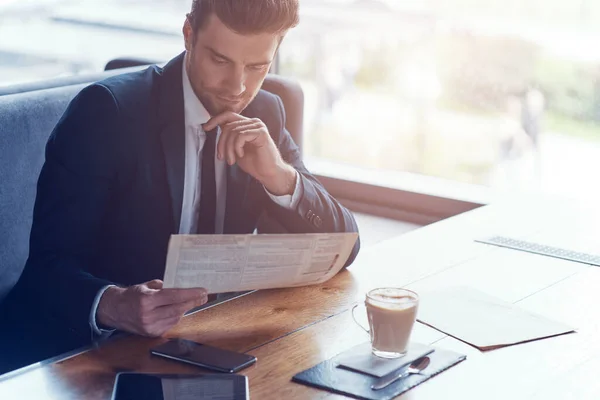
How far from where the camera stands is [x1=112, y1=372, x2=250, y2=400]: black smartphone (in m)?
1.04

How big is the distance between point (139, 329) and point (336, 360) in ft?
0.94

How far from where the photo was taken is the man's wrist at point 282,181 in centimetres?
167

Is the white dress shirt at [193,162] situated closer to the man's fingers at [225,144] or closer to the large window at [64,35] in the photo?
the man's fingers at [225,144]

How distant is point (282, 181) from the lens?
5.53 feet

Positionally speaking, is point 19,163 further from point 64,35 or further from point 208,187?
point 64,35

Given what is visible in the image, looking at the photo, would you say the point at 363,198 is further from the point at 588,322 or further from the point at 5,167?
the point at 588,322

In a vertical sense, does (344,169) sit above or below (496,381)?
below

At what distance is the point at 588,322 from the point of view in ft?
4.56

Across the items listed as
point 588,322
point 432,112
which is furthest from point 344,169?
point 588,322

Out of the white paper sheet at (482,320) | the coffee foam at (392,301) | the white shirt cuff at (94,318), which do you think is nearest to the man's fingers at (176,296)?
the white shirt cuff at (94,318)

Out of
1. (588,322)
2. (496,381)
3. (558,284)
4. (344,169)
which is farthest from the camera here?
(344,169)

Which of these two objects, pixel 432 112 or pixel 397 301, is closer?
pixel 397 301

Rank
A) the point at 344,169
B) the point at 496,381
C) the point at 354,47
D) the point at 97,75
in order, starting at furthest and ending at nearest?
1. the point at 354,47
2. the point at 344,169
3. the point at 97,75
4. the point at 496,381

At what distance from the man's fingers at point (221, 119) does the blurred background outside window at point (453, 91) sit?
1.66 meters
